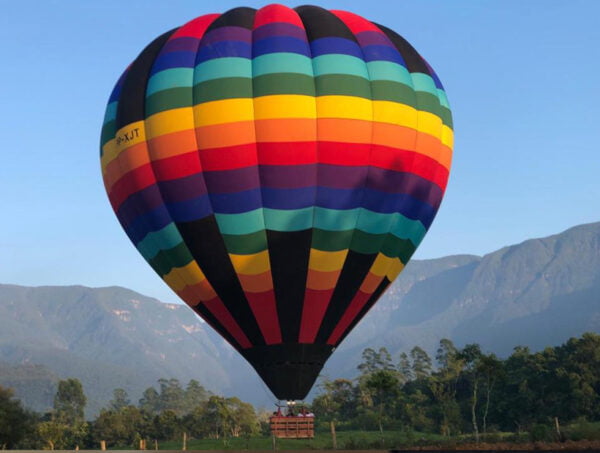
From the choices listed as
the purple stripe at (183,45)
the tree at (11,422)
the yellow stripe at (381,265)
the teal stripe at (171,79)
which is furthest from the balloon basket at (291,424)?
the tree at (11,422)

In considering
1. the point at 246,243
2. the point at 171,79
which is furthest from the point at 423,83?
the point at 171,79

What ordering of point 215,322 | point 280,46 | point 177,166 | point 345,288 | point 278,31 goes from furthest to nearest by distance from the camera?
point 215,322, point 345,288, point 278,31, point 280,46, point 177,166

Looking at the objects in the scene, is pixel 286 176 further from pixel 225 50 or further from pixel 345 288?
pixel 225 50

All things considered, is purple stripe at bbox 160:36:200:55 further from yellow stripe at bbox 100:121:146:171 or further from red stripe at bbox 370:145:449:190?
red stripe at bbox 370:145:449:190

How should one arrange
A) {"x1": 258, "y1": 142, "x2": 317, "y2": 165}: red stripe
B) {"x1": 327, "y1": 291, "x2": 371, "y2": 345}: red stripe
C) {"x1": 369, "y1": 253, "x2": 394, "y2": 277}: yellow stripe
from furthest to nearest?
{"x1": 369, "y1": 253, "x2": 394, "y2": 277}: yellow stripe → {"x1": 327, "y1": 291, "x2": 371, "y2": 345}: red stripe → {"x1": 258, "y1": 142, "x2": 317, "y2": 165}: red stripe

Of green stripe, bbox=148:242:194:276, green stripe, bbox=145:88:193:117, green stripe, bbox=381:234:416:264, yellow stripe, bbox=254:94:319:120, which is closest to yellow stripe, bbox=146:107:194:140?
green stripe, bbox=145:88:193:117
